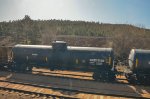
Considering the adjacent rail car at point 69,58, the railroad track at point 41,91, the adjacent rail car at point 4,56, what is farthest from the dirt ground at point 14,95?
the adjacent rail car at point 4,56

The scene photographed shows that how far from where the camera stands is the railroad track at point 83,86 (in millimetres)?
20255

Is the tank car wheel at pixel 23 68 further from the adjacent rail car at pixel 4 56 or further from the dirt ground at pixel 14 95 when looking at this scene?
the dirt ground at pixel 14 95

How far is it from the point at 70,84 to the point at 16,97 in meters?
5.93

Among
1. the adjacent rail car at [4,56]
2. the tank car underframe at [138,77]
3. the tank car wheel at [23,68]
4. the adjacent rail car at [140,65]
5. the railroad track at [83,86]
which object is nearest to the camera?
the railroad track at [83,86]

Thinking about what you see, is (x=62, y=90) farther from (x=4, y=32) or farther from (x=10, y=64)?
(x=4, y=32)

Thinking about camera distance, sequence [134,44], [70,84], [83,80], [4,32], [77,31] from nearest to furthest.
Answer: [70,84] < [83,80] < [134,44] < [77,31] < [4,32]

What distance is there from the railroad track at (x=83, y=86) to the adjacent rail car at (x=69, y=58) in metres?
1.51

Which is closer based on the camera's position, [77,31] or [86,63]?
[86,63]

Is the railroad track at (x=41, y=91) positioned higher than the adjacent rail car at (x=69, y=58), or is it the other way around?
the adjacent rail car at (x=69, y=58)

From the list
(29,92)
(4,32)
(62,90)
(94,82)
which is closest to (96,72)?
(94,82)

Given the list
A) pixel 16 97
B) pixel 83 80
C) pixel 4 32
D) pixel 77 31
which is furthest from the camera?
pixel 4 32

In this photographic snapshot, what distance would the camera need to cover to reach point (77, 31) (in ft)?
198

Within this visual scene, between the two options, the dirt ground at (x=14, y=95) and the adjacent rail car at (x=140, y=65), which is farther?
the adjacent rail car at (x=140, y=65)

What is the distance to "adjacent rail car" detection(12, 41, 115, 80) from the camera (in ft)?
79.8
